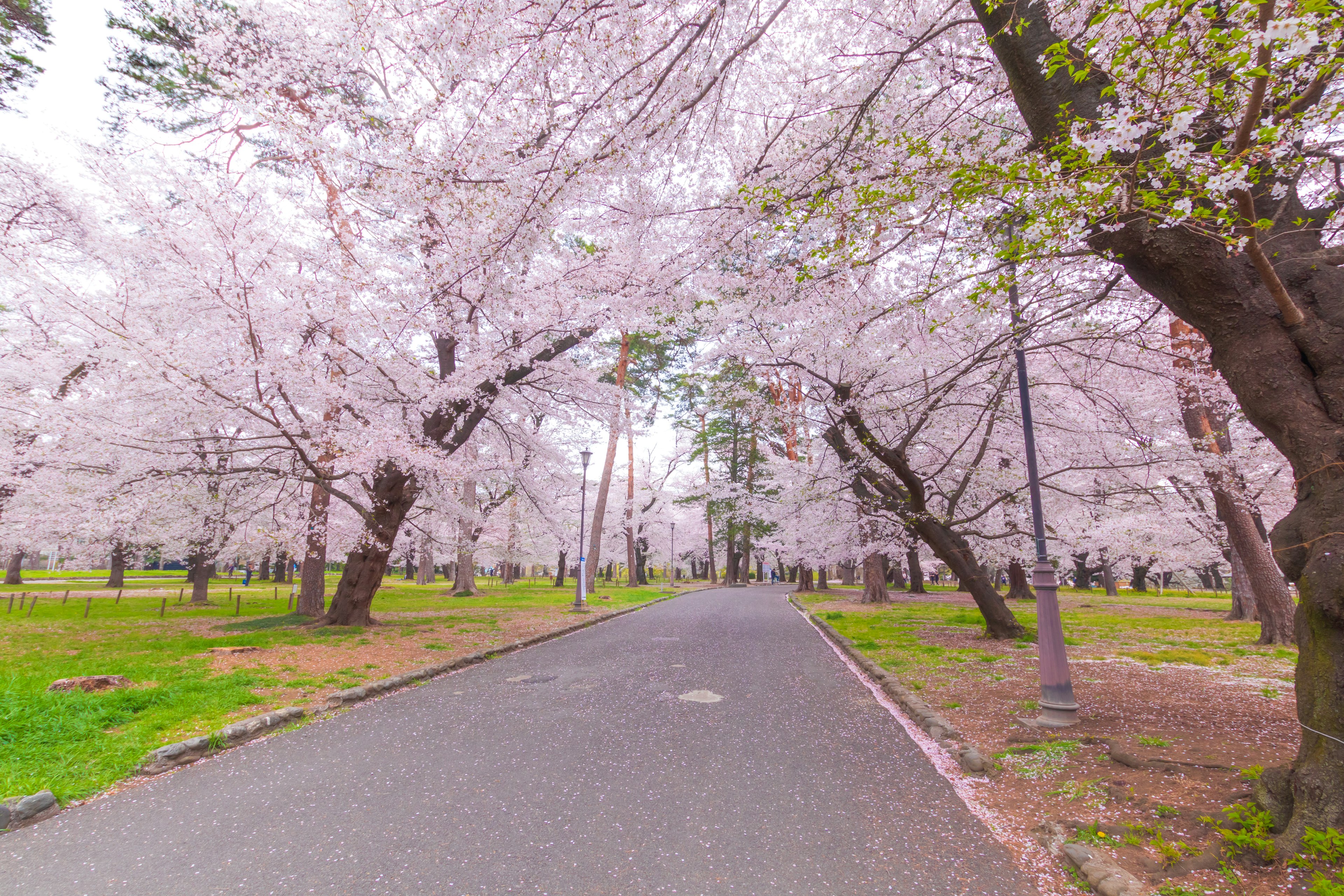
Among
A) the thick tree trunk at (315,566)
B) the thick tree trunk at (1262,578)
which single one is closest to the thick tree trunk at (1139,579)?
the thick tree trunk at (1262,578)

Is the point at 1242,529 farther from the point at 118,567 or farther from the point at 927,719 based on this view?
the point at 118,567

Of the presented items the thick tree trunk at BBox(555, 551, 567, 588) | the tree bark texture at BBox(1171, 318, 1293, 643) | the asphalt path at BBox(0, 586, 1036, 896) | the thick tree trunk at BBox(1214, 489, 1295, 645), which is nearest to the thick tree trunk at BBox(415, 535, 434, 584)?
the thick tree trunk at BBox(555, 551, 567, 588)

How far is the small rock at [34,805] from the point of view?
323cm

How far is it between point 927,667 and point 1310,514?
562 cm

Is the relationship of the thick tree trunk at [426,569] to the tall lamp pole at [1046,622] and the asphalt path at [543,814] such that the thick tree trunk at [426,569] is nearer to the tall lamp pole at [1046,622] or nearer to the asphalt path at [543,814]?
the asphalt path at [543,814]

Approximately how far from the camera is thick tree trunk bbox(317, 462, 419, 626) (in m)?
10.9

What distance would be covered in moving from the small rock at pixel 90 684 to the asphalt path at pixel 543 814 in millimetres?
2702

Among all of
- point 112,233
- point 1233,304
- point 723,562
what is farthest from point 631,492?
point 723,562

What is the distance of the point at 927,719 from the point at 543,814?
12.6ft

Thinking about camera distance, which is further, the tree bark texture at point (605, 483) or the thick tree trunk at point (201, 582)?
the tree bark texture at point (605, 483)

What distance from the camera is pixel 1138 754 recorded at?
4180 mm

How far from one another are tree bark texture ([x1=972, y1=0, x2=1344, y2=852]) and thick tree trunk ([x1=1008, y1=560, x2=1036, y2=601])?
66.4 ft

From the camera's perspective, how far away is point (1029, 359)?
33.0 ft

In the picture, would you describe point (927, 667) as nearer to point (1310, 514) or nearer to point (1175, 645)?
point (1310, 514)
